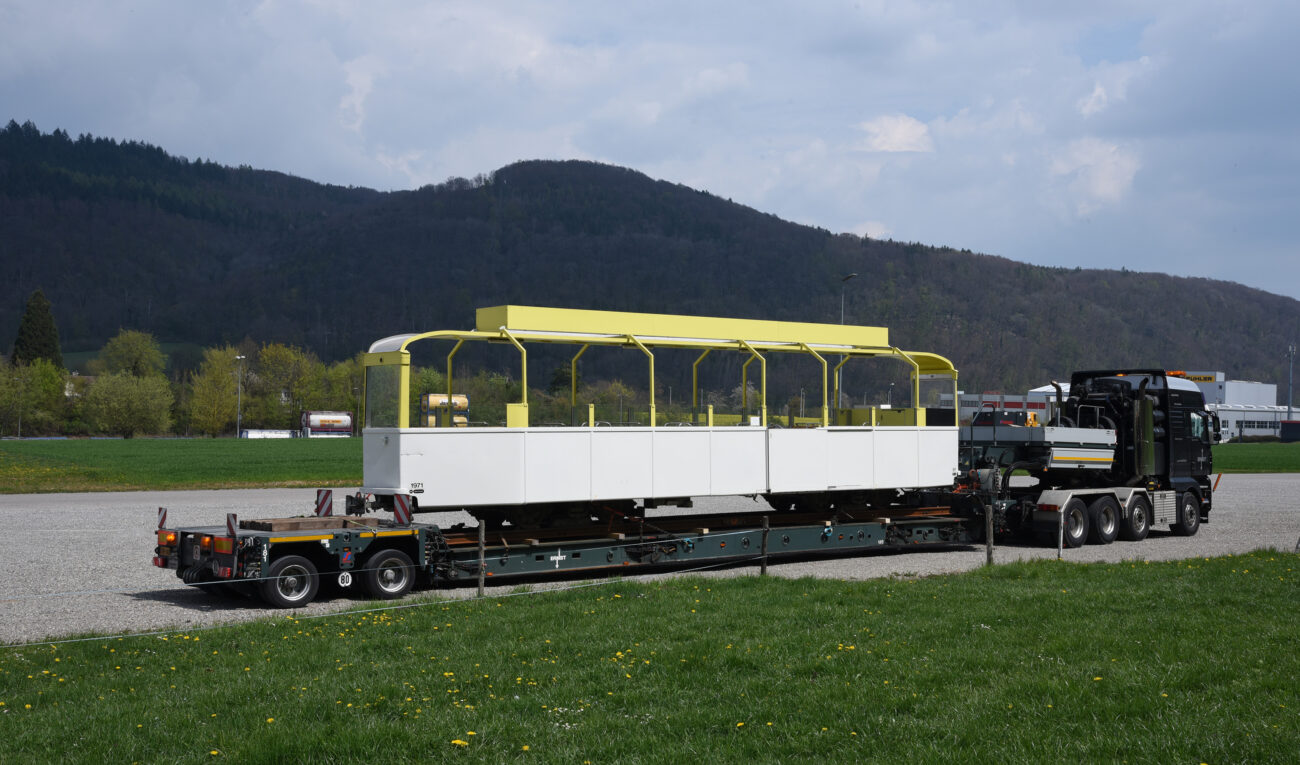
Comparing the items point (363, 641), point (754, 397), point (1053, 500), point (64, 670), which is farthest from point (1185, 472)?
point (64, 670)

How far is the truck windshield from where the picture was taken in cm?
1325

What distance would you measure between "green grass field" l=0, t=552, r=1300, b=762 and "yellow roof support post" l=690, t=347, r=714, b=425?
15.8ft

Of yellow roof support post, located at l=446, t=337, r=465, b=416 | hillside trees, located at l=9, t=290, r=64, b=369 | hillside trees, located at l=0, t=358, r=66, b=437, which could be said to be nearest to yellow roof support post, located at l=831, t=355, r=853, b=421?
yellow roof support post, located at l=446, t=337, r=465, b=416

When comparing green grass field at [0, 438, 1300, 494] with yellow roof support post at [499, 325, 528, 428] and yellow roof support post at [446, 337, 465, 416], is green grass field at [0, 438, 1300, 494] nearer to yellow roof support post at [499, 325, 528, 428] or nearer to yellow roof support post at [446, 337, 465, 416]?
yellow roof support post at [446, 337, 465, 416]

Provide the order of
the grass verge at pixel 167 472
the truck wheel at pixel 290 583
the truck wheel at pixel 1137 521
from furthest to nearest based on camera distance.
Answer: the grass verge at pixel 167 472 → the truck wheel at pixel 1137 521 → the truck wheel at pixel 290 583

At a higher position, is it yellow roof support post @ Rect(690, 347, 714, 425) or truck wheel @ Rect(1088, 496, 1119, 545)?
yellow roof support post @ Rect(690, 347, 714, 425)

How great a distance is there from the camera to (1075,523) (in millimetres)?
19531

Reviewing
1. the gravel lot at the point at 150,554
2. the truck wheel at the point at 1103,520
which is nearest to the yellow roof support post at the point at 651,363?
the gravel lot at the point at 150,554

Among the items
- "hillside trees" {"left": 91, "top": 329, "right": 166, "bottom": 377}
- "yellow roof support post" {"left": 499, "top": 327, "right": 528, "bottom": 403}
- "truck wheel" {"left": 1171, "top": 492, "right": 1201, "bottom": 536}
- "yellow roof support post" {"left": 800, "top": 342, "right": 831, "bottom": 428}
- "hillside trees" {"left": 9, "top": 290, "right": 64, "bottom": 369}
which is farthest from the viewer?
"hillside trees" {"left": 91, "top": 329, "right": 166, "bottom": 377}

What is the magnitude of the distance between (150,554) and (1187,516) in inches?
760

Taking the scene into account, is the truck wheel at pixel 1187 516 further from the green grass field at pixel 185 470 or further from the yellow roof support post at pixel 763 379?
the green grass field at pixel 185 470

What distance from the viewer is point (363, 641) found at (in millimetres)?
8914

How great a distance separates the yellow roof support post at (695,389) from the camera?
15.6m

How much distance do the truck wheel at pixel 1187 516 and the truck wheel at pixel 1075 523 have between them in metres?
2.87
